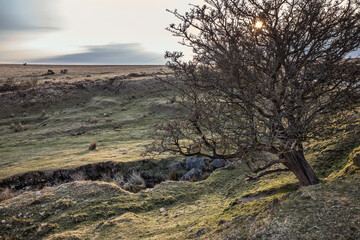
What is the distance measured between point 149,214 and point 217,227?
3533mm

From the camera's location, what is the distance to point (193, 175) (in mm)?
12609

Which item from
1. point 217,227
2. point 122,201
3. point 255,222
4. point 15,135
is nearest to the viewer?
point 255,222

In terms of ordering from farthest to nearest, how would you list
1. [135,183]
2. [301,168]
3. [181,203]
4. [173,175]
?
[173,175] < [135,183] < [181,203] < [301,168]

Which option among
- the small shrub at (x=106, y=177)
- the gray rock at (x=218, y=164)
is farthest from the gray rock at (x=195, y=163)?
the small shrub at (x=106, y=177)

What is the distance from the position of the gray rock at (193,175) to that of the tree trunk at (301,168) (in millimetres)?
6202

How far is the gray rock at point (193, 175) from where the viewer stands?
1238cm

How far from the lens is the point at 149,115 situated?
28.3m

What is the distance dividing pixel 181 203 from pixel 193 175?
3323 mm

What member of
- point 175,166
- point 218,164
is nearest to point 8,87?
point 175,166

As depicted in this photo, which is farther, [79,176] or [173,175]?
[79,176]

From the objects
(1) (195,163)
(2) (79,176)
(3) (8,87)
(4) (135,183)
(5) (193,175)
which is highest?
(3) (8,87)

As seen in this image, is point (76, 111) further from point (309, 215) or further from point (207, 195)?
point (309, 215)

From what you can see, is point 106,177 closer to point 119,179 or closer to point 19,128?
point 119,179

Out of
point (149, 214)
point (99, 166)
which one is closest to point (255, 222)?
point (149, 214)
